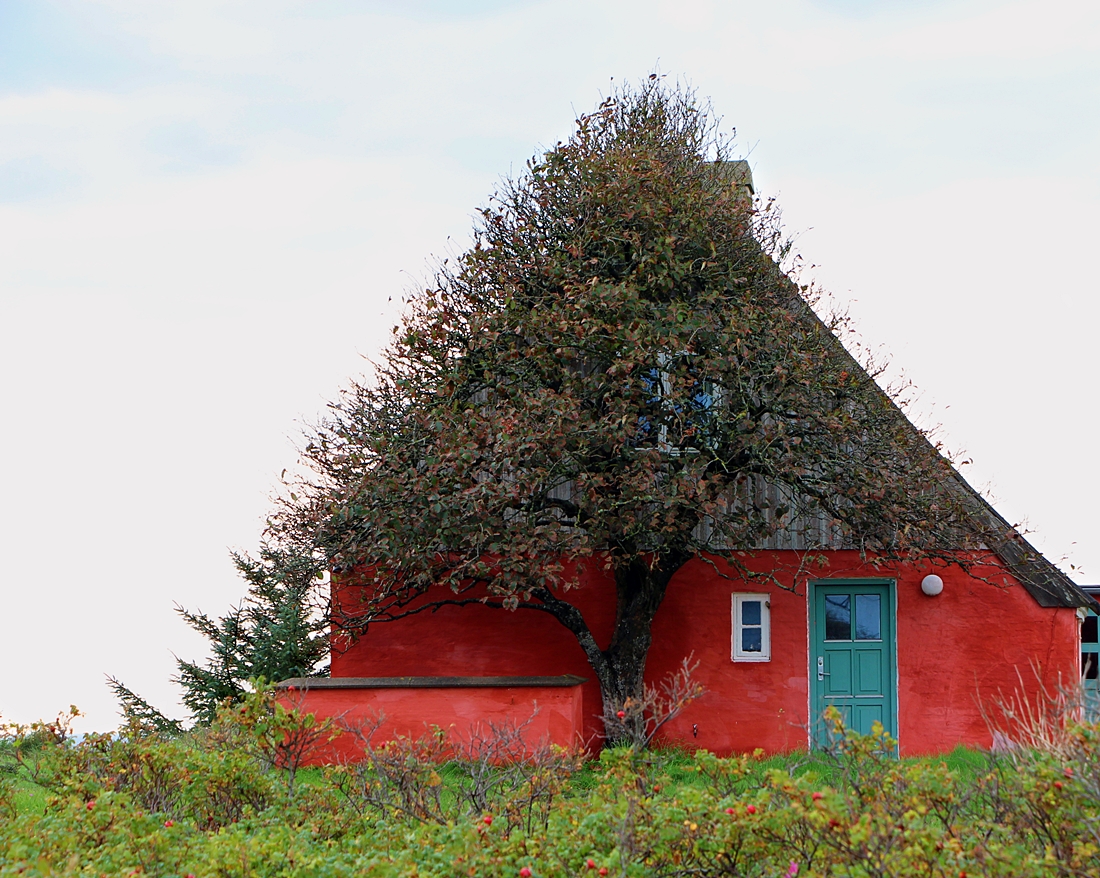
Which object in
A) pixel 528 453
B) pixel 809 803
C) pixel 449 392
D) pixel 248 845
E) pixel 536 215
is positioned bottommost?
pixel 248 845

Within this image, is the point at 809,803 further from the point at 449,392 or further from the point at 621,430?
the point at 449,392

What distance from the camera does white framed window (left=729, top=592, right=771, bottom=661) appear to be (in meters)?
13.2

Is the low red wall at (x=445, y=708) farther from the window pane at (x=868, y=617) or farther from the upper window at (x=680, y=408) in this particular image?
the window pane at (x=868, y=617)

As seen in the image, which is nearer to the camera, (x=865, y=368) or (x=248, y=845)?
(x=248, y=845)

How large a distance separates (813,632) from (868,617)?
2.28ft

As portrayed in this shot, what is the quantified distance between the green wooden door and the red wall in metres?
0.17

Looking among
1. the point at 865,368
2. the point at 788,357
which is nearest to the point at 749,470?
the point at 788,357

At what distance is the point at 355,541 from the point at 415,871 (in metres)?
6.64

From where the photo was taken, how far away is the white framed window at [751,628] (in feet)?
43.2

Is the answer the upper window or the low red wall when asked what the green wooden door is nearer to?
the upper window

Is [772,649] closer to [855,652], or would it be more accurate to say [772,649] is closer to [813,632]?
[813,632]

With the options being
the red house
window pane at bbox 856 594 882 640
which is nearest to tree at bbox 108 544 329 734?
the red house

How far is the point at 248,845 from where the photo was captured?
5715 mm

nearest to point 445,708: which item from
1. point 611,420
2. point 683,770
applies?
point 683,770
